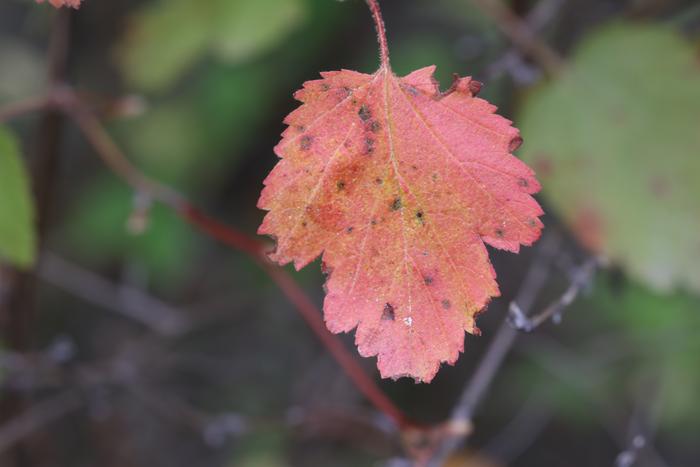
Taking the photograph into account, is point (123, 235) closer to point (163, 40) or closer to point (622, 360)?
point (163, 40)

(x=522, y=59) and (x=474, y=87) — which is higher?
(x=474, y=87)

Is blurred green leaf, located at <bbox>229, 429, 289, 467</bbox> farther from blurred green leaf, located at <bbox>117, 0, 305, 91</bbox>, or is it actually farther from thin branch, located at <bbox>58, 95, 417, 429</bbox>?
blurred green leaf, located at <bbox>117, 0, 305, 91</bbox>

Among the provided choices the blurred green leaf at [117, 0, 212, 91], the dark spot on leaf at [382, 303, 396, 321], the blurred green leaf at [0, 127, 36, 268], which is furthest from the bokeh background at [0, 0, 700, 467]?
the dark spot on leaf at [382, 303, 396, 321]

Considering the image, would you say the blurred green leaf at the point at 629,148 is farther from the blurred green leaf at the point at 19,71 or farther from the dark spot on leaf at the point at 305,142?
the blurred green leaf at the point at 19,71

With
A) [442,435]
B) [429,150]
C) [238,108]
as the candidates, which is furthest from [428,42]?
[429,150]

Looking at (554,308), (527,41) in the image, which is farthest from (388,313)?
(527,41)

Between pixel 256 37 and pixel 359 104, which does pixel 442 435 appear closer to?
pixel 359 104

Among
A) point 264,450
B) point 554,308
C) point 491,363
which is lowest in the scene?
point 264,450

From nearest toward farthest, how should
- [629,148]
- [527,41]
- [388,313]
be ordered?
[388,313]
[629,148]
[527,41]
